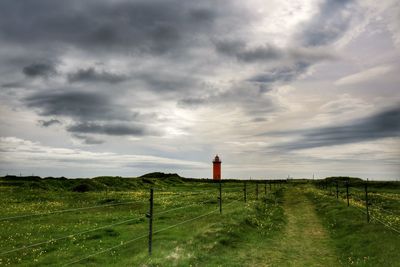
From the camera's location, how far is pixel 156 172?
155250mm

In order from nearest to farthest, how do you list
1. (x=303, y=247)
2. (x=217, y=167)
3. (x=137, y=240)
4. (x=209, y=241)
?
(x=209, y=241) < (x=303, y=247) < (x=137, y=240) < (x=217, y=167)

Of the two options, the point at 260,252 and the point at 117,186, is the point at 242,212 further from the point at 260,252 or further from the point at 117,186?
the point at 117,186

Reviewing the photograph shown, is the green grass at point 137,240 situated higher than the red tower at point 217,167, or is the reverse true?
the red tower at point 217,167

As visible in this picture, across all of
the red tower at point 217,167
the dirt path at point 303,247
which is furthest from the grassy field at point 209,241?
the red tower at point 217,167

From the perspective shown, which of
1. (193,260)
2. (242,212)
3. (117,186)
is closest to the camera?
(193,260)

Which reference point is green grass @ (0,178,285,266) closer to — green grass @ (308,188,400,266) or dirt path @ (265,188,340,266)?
dirt path @ (265,188,340,266)

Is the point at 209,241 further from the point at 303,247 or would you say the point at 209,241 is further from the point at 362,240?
the point at 362,240

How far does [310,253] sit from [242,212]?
11184 millimetres

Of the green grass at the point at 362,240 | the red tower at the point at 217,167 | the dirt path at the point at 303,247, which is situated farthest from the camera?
the red tower at the point at 217,167

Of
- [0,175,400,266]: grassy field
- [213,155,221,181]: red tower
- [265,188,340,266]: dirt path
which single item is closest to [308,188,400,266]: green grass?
[0,175,400,266]: grassy field

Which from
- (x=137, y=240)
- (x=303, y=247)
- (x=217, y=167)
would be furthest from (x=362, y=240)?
(x=217, y=167)

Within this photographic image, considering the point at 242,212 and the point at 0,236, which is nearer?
the point at 0,236

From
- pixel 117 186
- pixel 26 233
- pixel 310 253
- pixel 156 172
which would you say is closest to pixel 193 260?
pixel 310 253

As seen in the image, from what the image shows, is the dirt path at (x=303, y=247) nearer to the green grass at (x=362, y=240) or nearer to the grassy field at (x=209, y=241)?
the grassy field at (x=209, y=241)
